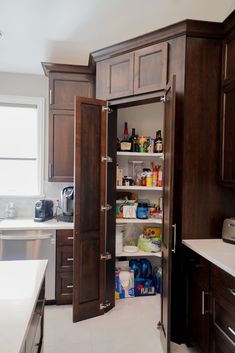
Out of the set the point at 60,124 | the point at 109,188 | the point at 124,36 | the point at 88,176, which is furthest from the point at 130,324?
the point at 124,36

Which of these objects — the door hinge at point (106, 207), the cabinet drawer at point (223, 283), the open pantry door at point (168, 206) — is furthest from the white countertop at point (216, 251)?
the door hinge at point (106, 207)

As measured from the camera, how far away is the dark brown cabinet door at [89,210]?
7.58 ft

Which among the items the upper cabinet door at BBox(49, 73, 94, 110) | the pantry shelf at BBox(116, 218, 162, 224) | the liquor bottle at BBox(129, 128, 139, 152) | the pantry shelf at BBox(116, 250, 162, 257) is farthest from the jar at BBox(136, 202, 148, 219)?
the upper cabinet door at BBox(49, 73, 94, 110)

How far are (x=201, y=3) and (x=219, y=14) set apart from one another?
0.80 ft

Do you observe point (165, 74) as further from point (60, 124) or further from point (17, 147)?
point (17, 147)

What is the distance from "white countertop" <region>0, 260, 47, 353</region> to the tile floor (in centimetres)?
98

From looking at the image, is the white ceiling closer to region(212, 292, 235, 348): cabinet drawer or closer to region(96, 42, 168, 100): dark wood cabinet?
region(96, 42, 168, 100): dark wood cabinet

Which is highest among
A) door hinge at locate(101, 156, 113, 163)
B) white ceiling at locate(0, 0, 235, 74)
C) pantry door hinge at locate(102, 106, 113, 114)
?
white ceiling at locate(0, 0, 235, 74)

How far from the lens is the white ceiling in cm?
188

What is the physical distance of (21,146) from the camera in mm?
3191

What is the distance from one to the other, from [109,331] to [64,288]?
707mm

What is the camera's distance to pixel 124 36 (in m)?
2.36

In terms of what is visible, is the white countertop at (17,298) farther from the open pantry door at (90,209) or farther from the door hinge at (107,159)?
the door hinge at (107,159)

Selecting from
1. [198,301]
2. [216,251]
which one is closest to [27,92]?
[216,251]
